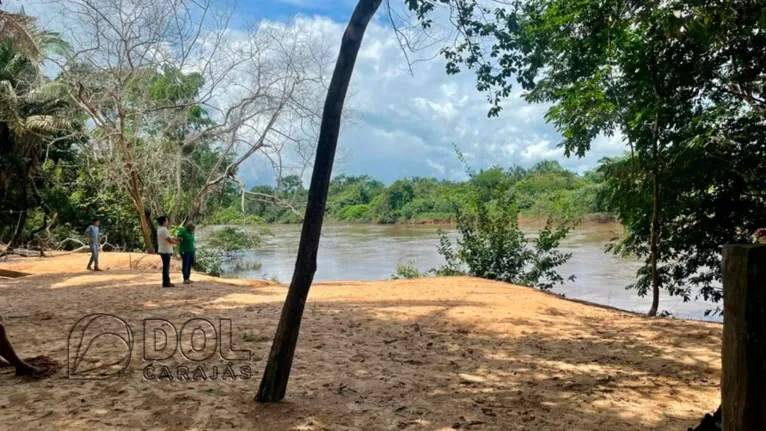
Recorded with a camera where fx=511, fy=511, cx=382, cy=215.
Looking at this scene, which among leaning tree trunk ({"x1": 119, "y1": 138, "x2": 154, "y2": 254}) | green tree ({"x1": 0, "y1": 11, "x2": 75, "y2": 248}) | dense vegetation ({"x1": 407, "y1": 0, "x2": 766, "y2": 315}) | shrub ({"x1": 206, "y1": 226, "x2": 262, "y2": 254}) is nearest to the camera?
dense vegetation ({"x1": 407, "y1": 0, "x2": 766, "y2": 315})

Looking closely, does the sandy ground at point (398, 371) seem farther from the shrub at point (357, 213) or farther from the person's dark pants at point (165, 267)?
the shrub at point (357, 213)

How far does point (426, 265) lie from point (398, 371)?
17275 mm

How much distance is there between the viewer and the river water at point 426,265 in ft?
50.3

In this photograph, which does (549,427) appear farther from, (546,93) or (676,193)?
(546,93)

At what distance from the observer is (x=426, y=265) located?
22.3m

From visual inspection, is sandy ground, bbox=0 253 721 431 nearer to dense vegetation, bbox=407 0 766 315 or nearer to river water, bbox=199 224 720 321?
dense vegetation, bbox=407 0 766 315

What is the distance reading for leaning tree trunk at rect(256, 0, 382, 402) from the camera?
3920 mm

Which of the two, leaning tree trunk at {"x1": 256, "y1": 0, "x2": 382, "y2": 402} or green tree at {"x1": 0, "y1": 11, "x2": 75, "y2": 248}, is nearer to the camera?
leaning tree trunk at {"x1": 256, "y1": 0, "x2": 382, "y2": 402}

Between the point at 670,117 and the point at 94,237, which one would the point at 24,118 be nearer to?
the point at 94,237

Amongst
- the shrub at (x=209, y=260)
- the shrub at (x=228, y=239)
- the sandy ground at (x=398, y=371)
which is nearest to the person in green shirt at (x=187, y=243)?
the sandy ground at (x=398, y=371)
